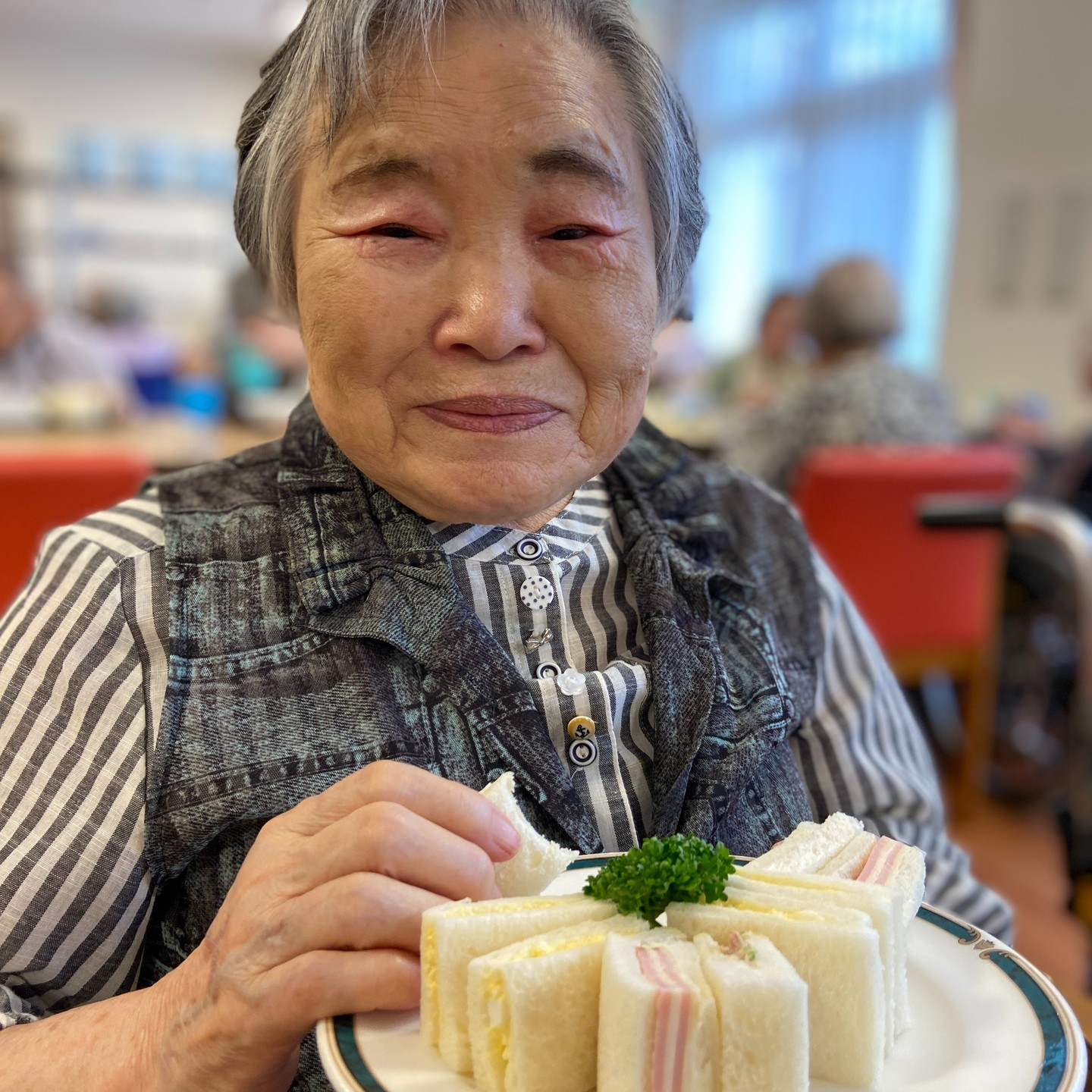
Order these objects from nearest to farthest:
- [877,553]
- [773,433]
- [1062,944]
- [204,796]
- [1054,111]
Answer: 1. [204,796]
2. [1062,944]
3. [877,553]
4. [773,433]
5. [1054,111]

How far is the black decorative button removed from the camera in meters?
0.95

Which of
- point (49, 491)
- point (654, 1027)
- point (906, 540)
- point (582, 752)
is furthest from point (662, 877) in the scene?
point (906, 540)

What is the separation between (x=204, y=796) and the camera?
85 cm

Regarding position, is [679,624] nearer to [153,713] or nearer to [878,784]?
[878,784]

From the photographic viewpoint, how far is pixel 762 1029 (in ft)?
1.85

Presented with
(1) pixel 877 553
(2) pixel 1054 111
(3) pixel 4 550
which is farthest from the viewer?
(2) pixel 1054 111

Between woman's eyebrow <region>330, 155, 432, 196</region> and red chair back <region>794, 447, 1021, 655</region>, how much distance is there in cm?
219

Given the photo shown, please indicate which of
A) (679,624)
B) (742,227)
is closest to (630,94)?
(679,624)

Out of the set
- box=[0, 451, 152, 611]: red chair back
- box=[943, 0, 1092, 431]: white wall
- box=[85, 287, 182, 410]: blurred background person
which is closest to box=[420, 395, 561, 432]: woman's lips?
box=[0, 451, 152, 611]: red chair back

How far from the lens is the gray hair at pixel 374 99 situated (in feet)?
2.85

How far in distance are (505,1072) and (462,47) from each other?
718 millimetres

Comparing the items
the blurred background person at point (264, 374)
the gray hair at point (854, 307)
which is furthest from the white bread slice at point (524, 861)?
the gray hair at point (854, 307)

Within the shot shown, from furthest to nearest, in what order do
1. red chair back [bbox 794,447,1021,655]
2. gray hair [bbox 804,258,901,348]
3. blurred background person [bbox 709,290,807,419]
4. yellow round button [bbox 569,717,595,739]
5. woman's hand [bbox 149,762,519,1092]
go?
1. blurred background person [bbox 709,290,807,419]
2. gray hair [bbox 804,258,901,348]
3. red chair back [bbox 794,447,1021,655]
4. yellow round button [bbox 569,717,595,739]
5. woman's hand [bbox 149,762,519,1092]

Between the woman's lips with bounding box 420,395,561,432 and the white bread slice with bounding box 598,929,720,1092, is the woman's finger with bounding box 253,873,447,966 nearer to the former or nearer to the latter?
the white bread slice with bounding box 598,929,720,1092
